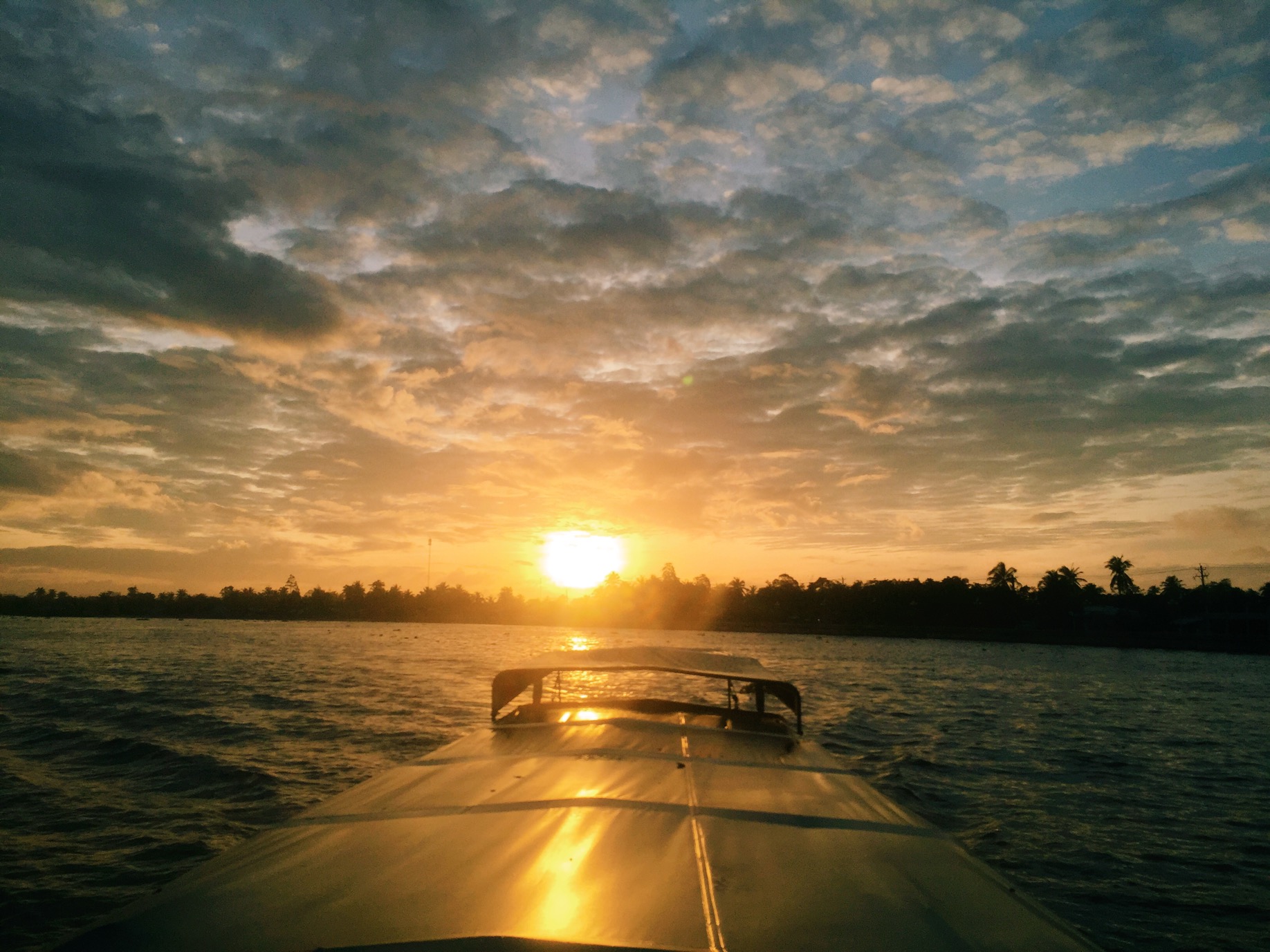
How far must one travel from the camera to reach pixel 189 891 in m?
3.92

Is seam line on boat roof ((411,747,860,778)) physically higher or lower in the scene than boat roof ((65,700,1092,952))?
lower

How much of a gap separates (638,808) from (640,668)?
669 centimetres

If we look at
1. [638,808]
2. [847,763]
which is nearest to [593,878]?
[638,808]

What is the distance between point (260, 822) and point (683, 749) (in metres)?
7.82

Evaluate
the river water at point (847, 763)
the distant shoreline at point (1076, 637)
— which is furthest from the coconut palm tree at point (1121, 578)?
the river water at point (847, 763)

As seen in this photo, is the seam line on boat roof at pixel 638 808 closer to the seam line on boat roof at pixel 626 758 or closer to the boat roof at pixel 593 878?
the boat roof at pixel 593 878

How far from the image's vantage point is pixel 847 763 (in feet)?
39.8

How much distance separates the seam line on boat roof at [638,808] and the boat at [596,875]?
2 centimetres

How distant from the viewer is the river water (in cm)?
909

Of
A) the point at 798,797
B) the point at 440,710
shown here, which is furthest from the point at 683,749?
the point at 440,710

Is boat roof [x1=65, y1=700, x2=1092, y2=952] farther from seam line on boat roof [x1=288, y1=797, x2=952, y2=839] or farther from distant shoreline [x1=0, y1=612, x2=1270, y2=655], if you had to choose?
distant shoreline [x1=0, y1=612, x2=1270, y2=655]

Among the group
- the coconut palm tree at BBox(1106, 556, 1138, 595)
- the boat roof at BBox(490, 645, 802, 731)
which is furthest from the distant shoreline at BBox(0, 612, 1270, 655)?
the boat roof at BBox(490, 645, 802, 731)

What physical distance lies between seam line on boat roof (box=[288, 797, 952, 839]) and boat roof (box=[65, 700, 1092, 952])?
2cm

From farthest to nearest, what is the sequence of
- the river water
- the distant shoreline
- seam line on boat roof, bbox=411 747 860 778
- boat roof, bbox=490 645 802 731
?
the distant shoreline, boat roof, bbox=490 645 802 731, the river water, seam line on boat roof, bbox=411 747 860 778
